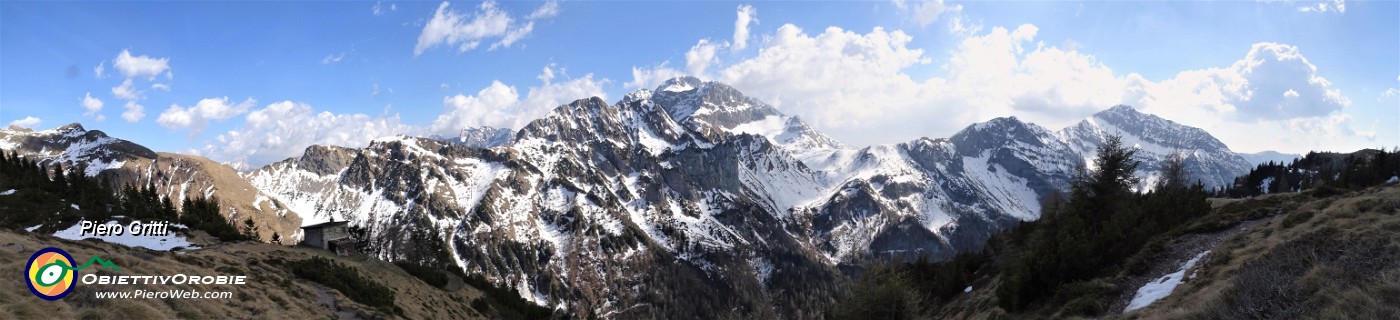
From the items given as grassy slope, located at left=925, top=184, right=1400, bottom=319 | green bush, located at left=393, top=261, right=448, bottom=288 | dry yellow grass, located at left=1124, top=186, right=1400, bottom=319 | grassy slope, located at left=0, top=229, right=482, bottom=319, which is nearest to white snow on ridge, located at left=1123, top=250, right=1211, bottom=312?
grassy slope, located at left=925, top=184, right=1400, bottom=319

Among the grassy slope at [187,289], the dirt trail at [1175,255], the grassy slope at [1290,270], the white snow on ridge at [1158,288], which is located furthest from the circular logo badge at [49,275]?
the white snow on ridge at [1158,288]

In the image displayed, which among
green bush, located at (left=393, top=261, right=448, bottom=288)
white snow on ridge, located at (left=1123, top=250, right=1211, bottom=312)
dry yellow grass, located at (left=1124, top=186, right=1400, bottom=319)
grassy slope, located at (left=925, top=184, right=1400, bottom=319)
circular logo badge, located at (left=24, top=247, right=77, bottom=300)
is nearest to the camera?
dry yellow grass, located at (left=1124, top=186, right=1400, bottom=319)

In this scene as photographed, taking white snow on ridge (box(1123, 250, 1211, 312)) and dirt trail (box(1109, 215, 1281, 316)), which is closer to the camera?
white snow on ridge (box(1123, 250, 1211, 312))

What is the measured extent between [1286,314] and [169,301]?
4352 centimetres

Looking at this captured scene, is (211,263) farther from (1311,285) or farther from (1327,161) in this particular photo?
(1327,161)

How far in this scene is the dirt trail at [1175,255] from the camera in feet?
101

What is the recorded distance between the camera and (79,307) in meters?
23.0

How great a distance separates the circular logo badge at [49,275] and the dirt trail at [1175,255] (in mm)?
46565

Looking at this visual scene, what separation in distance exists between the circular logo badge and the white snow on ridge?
1838 inches

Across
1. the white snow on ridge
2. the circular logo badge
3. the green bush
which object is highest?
the circular logo badge

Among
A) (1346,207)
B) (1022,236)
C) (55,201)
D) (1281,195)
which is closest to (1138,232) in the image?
(1346,207)

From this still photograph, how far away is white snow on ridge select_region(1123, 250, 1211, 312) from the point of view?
2773 cm

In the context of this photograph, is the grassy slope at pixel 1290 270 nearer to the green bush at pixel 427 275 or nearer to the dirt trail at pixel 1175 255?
the dirt trail at pixel 1175 255

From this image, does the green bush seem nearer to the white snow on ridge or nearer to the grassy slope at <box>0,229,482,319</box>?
the grassy slope at <box>0,229,482,319</box>
